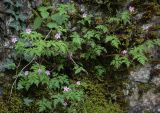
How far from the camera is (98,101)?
6125 mm

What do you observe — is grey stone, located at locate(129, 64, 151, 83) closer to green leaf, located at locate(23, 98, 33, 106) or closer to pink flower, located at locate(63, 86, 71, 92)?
pink flower, located at locate(63, 86, 71, 92)

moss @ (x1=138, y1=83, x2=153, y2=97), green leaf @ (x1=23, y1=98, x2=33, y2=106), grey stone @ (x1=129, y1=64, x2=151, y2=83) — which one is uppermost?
grey stone @ (x1=129, y1=64, x2=151, y2=83)

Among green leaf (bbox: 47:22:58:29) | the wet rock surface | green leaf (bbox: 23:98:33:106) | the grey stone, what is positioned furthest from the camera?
green leaf (bbox: 47:22:58:29)

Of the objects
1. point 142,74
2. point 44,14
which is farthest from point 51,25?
point 142,74

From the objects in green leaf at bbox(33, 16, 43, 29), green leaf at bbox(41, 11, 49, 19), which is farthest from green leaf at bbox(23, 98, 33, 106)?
green leaf at bbox(41, 11, 49, 19)

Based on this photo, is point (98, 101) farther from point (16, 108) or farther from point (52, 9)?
point (52, 9)

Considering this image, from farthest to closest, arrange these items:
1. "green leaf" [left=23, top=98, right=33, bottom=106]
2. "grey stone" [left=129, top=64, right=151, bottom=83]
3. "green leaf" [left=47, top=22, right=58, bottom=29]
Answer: "green leaf" [left=47, top=22, right=58, bottom=29], "grey stone" [left=129, top=64, right=151, bottom=83], "green leaf" [left=23, top=98, right=33, bottom=106]

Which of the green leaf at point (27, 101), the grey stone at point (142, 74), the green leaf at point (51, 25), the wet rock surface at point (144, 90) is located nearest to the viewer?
the green leaf at point (27, 101)

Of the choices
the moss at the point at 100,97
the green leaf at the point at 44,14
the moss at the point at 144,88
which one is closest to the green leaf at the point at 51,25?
the green leaf at the point at 44,14

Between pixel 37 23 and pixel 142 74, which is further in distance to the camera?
pixel 37 23

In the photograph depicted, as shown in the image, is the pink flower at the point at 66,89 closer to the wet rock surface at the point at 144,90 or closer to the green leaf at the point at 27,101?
the green leaf at the point at 27,101

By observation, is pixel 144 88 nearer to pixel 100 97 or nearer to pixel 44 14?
pixel 100 97

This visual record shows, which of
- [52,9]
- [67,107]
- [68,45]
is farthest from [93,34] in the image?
[67,107]

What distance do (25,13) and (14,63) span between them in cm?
95
